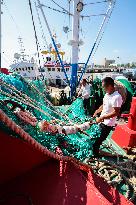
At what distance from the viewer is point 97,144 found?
413cm

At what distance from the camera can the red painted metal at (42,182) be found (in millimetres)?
2775

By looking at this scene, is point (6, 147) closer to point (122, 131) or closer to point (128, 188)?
point (128, 188)

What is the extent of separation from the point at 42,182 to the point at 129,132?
2.39m

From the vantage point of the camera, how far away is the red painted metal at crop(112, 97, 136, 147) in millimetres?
4742

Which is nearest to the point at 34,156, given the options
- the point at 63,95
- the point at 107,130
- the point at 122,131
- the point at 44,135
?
the point at 44,135

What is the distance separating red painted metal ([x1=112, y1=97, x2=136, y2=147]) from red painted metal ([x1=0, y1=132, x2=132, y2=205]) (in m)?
1.92

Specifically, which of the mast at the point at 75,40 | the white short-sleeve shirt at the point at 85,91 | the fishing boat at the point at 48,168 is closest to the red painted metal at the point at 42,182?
the fishing boat at the point at 48,168

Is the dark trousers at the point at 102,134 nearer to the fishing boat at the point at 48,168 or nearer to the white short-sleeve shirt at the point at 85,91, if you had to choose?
the fishing boat at the point at 48,168

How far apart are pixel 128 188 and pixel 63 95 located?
8.59 metres

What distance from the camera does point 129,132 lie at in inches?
189

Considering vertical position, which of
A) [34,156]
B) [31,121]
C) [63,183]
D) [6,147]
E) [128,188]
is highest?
[31,121]

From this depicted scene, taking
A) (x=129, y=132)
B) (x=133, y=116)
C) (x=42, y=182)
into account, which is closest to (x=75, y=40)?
(x=133, y=116)

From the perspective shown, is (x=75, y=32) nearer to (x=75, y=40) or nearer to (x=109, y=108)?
(x=75, y=40)

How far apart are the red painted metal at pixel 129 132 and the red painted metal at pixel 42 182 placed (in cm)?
192
